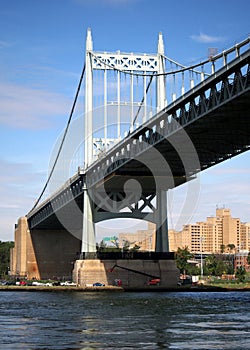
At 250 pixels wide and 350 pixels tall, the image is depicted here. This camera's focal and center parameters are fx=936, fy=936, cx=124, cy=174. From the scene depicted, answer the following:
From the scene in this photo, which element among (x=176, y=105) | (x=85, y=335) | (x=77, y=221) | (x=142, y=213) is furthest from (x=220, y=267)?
(x=85, y=335)

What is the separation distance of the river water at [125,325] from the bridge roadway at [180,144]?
11428 mm

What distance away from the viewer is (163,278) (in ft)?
288

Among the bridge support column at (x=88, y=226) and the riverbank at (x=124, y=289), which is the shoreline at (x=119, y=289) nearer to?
the riverbank at (x=124, y=289)

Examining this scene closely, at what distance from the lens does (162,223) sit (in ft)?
288

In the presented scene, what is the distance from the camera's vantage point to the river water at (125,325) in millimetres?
34906

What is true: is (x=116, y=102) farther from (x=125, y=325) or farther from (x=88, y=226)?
(x=125, y=325)

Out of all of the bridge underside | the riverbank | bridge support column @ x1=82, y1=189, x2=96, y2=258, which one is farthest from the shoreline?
the bridge underside

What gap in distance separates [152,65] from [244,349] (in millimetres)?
56008

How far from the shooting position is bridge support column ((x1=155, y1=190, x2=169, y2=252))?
288ft

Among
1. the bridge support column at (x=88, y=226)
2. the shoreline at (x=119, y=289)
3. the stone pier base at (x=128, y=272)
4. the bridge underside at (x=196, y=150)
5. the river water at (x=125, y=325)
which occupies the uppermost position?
the bridge underside at (x=196, y=150)

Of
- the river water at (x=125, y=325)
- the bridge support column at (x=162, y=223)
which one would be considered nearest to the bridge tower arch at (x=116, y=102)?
the bridge support column at (x=162, y=223)

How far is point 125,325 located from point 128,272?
44.9m

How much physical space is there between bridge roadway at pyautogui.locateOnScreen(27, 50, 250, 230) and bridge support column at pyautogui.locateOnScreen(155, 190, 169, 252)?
1361mm

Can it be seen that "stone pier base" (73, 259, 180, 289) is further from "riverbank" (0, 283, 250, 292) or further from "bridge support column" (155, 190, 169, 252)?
"bridge support column" (155, 190, 169, 252)
